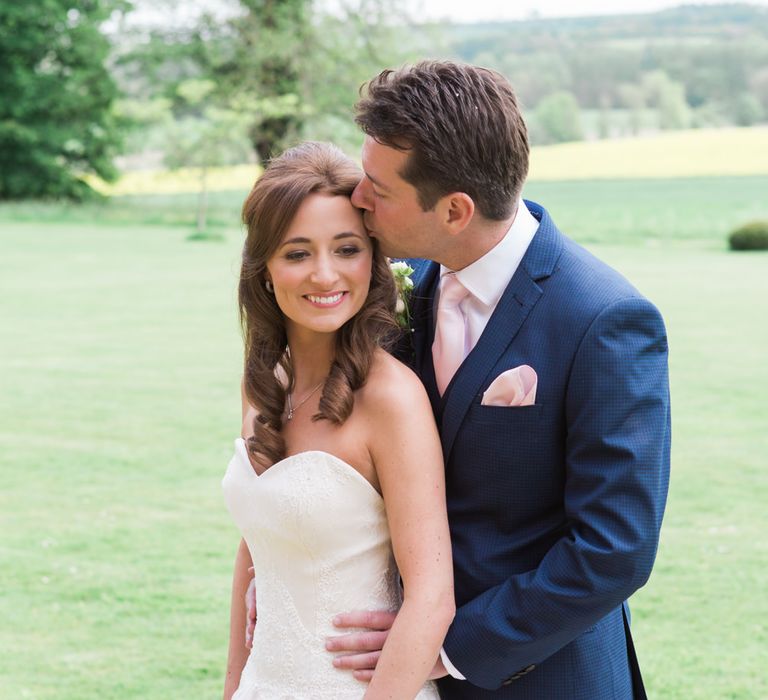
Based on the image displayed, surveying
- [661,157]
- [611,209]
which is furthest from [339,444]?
[661,157]

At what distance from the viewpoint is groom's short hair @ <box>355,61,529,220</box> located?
2.49m

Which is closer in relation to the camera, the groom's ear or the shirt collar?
the groom's ear

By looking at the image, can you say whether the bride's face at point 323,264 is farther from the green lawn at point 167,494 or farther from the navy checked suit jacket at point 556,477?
the green lawn at point 167,494

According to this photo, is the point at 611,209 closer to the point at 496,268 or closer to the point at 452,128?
the point at 496,268

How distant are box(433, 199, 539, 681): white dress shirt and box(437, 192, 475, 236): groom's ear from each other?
106 mm

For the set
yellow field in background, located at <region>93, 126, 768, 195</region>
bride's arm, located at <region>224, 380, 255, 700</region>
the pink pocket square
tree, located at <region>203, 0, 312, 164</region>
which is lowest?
yellow field in background, located at <region>93, 126, 768, 195</region>

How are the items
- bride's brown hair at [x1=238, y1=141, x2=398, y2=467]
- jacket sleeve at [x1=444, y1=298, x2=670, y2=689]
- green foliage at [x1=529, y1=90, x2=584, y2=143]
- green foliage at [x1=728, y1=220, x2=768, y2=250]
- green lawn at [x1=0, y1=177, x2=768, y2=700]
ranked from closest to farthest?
1. jacket sleeve at [x1=444, y1=298, x2=670, y2=689]
2. bride's brown hair at [x1=238, y1=141, x2=398, y2=467]
3. green lawn at [x1=0, y1=177, x2=768, y2=700]
4. green foliage at [x1=728, y1=220, x2=768, y2=250]
5. green foliage at [x1=529, y1=90, x2=584, y2=143]

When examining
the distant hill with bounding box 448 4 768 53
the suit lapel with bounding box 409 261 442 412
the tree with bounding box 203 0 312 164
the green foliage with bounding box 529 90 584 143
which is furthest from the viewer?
the distant hill with bounding box 448 4 768 53

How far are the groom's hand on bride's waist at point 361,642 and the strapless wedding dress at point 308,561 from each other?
2cm

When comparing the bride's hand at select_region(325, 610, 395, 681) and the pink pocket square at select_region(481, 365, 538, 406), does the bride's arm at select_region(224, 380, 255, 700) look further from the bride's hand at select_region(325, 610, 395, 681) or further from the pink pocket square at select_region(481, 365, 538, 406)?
the pink pocket square at select_region(481, 365, 538, 406)

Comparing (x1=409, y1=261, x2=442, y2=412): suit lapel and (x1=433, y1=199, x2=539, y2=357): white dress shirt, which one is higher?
(x1=433, y1=199, x2=539, y2=357): white dress shirt

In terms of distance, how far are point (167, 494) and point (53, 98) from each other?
40.8m

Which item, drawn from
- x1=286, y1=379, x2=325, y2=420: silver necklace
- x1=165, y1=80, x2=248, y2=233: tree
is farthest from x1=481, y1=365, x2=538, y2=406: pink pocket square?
x1=165, y1=80, x2=248, y2=233: tree

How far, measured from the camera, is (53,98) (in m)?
46.1
